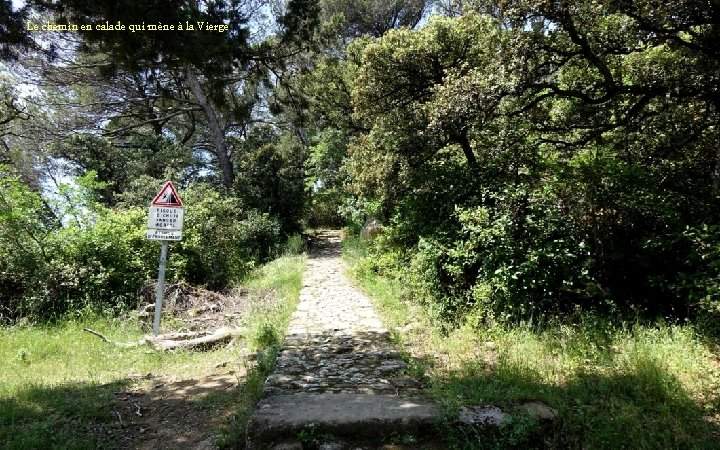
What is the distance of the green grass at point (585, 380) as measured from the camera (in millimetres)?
3055

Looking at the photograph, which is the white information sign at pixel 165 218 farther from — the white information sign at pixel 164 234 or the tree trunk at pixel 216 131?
the tree trunk at pixel 216 131

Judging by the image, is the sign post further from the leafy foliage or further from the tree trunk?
the tree trunk

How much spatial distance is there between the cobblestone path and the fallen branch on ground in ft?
3.05

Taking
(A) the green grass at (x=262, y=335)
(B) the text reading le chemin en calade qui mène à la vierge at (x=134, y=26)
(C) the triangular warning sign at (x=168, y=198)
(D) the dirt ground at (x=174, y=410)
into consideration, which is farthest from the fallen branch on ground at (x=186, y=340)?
(B) the text reading le chemin en calade qui mène à la vierge at (x=134, y=26)

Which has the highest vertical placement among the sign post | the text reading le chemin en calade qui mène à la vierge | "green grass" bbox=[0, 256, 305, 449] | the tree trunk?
the tree trunk

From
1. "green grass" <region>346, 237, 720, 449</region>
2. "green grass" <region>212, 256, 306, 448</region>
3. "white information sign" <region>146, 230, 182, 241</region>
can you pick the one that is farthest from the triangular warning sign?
"green grass" <region>346, 237, 720, 449</region>

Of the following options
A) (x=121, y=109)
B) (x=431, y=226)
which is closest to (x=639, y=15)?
(x=431, y=226)

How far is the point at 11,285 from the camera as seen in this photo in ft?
23.4

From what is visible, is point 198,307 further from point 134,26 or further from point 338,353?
point 134,26

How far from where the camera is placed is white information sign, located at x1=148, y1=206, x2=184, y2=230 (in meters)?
6.15

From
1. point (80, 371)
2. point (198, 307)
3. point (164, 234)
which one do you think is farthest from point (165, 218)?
point (80, 371)

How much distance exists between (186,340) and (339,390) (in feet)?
9.70

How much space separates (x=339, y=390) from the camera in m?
3.97

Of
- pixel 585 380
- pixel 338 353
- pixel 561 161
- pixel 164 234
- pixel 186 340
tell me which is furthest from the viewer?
pixel 561 161
